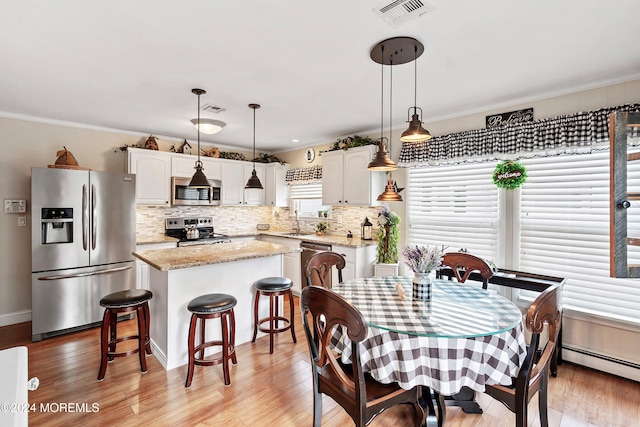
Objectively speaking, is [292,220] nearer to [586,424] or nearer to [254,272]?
[254,272]

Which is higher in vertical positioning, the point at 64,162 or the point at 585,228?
the point at 64,162

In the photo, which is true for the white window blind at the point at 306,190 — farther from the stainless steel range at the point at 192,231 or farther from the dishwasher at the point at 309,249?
the stainless steel range at the point at 192,231

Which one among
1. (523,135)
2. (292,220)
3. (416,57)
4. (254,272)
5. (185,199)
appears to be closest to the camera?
(416,57)

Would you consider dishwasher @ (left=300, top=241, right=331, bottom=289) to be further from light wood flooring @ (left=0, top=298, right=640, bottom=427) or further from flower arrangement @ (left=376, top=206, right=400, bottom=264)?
light wood flooring @ (left=0, top=298, right=640, bottom=427)

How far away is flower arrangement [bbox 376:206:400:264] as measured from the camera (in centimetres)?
384

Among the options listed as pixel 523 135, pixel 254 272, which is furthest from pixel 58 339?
pixel 523 135

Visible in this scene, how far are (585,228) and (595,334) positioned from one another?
0.92m

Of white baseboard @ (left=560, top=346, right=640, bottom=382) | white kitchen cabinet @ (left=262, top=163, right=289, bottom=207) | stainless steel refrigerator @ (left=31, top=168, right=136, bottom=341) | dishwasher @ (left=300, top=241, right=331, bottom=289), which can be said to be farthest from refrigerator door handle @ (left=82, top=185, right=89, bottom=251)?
white baseboard @ (left=560, top=346, right=640, bottom=382)

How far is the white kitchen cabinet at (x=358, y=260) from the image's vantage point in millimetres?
4078

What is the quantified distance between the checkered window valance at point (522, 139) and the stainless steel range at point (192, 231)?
3111 millimetres

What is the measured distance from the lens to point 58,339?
3.32 meters

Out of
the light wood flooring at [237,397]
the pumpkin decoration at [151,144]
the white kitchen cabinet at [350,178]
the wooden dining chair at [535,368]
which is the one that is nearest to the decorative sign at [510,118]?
the white kitchen cabinet at [350,178]

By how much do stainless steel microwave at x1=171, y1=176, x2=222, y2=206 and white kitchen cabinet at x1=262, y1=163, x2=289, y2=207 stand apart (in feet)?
3.01

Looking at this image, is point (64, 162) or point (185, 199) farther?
point (185, 199)
